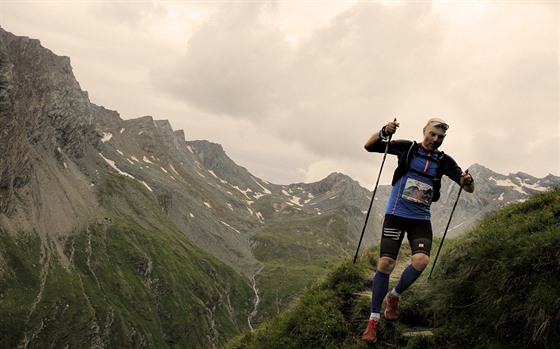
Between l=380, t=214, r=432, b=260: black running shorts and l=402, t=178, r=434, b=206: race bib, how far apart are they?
1.55 ft

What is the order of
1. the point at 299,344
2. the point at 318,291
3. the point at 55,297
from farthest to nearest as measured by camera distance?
the point at 55,297
the point at 318,291
the point at 299,344

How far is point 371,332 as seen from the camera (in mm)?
8820

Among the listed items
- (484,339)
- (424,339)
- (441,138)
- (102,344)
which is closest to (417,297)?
(424,339)

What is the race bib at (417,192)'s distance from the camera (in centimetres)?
943

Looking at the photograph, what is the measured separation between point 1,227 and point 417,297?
688 feet

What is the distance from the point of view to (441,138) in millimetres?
9750

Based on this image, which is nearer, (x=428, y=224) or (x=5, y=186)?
(x=428, y=224)

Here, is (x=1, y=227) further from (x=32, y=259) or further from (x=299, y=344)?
(x=299, y=344)

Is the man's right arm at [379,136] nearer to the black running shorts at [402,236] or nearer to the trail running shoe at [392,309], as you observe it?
the black running shorts at [402,236]

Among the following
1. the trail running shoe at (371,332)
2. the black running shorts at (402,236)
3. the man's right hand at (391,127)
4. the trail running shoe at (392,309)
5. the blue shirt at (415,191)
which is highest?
the man's right hand at (391,127)

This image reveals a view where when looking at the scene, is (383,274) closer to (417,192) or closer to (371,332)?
(371,332)

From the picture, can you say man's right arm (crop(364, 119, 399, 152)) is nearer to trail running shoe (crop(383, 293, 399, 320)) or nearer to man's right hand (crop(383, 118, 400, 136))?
man's right hand (crop(383, 118, 400, 136))

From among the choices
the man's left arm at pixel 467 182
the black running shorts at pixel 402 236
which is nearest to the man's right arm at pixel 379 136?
the black running shorts at pixel 402 236

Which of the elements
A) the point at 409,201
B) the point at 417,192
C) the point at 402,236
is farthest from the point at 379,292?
the point at 417,192
